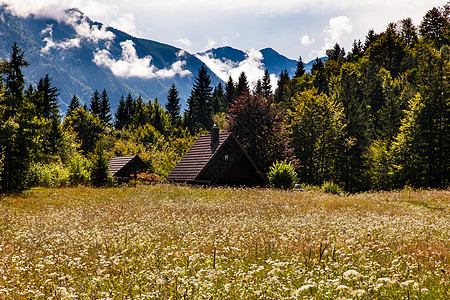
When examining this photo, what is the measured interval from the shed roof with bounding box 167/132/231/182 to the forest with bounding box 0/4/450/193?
5.80m

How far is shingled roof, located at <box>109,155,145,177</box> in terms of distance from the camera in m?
37.9

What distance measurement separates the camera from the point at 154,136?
7662 cm

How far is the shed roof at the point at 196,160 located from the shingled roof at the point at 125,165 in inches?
375

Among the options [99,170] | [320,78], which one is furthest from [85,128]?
[99,170]

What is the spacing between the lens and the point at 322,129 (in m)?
50.9

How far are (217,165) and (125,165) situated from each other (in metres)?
13.4

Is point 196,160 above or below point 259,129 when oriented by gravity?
below

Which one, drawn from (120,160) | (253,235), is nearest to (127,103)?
(120,160)

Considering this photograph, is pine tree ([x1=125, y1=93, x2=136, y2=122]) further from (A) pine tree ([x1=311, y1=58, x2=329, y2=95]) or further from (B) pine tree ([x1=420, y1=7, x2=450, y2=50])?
(B) pine tree ([x1=420, y1=7, x2=450, y2=50])

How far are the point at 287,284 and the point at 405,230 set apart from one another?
17.8 ft

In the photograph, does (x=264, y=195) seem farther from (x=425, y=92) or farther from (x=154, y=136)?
(x=154, y=136)

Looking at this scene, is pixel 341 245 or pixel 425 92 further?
pixel 425 92

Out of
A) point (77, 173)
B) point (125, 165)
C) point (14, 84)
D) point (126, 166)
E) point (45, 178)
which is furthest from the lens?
point (126, 166)

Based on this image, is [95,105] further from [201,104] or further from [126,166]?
[126,166]
